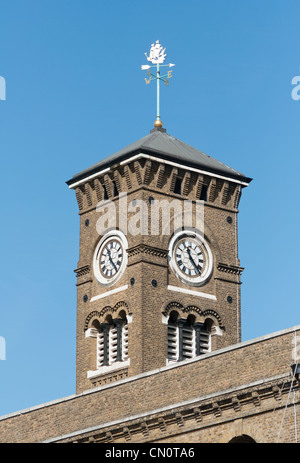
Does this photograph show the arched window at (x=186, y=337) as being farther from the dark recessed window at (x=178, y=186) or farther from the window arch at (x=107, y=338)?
the dark recessed window at (x=178, y=186)

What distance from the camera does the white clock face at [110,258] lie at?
3041 inches

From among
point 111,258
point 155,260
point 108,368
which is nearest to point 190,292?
point 155,260

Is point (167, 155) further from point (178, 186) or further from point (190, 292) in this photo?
point (190, 292)

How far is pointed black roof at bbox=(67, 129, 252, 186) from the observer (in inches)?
3039

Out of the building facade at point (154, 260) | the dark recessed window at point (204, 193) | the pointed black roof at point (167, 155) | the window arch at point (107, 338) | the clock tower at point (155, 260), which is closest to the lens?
the building facade at point (154, 260)

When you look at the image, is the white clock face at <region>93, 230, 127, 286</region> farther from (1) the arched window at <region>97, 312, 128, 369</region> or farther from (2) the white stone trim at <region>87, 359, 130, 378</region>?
(2) the white stone trim at <region>87, 359, 130, 378</region>

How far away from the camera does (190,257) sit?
77.7 metres

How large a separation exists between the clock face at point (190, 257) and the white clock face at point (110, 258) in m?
2.81

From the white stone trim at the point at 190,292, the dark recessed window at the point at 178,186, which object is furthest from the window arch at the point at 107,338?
the dark recessed window at the point at 178,186

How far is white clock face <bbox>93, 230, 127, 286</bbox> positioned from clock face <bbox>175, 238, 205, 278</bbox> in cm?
281

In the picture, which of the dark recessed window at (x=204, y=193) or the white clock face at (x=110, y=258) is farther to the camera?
the dark recessed window at (x=204, y=193)

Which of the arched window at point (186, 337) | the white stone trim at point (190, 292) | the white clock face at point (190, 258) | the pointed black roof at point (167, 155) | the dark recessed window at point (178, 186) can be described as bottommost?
the arched window at point (186, 337)

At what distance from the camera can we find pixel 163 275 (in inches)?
2992

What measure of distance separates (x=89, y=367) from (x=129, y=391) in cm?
1978
